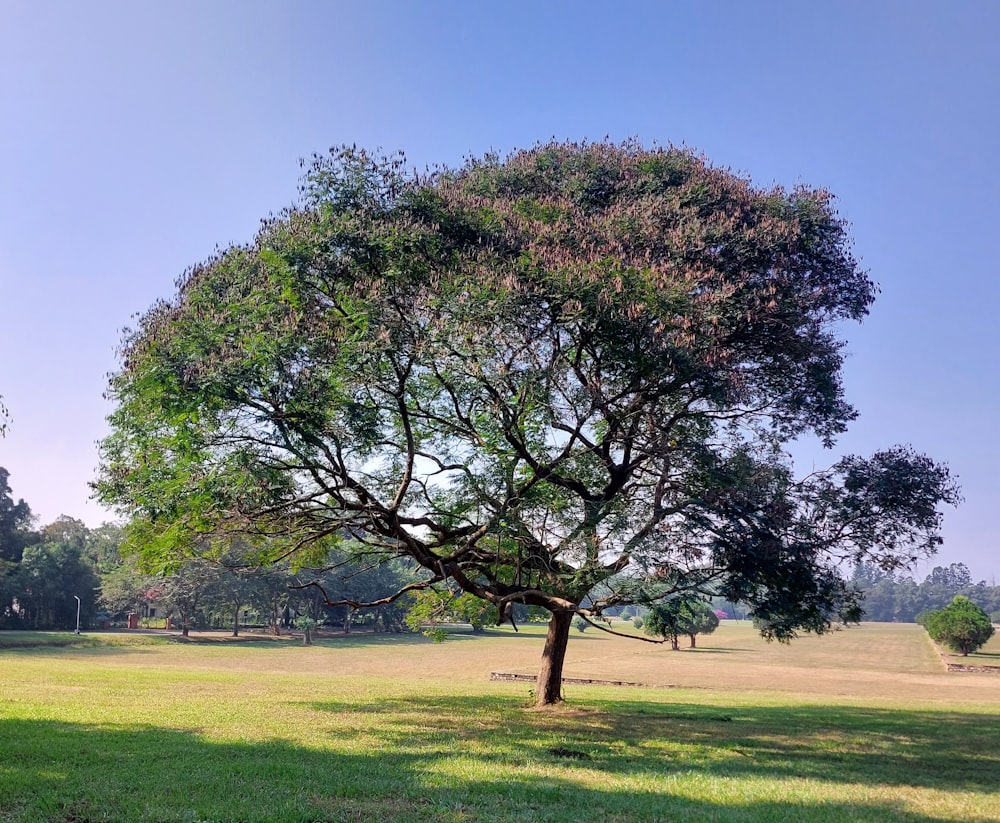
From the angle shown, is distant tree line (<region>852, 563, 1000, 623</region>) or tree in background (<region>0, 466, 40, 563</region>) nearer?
tree in background (<region>0, 466, 40, 563</region>)

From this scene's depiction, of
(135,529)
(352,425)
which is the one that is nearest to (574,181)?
(352,425)

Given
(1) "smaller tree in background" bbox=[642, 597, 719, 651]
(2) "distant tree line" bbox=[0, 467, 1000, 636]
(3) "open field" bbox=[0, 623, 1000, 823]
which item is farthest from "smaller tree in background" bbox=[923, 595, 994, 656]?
(1) "smaller tree in background" bbox=[642, 597, 719, 651]

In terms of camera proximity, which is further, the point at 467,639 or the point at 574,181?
the point at 467,639

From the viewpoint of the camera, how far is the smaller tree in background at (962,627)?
60125 millimetres

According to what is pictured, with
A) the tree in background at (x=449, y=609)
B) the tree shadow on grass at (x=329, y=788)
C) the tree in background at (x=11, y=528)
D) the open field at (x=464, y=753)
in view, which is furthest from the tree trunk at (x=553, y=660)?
the tree in background at (x=11, y=528)

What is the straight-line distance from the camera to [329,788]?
31.7ft

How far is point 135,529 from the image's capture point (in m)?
17.2

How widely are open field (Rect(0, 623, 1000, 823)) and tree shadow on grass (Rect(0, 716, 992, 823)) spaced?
1.6 inches

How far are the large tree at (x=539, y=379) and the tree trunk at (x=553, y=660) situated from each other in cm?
313

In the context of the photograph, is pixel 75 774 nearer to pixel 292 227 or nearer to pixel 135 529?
pixel 135 529

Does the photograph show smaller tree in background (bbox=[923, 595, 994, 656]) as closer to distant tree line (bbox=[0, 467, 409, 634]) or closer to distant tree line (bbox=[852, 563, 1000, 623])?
distant tree line (bbox=[0, 467, 409, 634])

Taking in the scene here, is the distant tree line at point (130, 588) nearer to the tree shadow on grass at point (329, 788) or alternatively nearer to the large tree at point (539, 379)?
the large tree at point (539, 379)

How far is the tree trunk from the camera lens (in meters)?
→ 20.8

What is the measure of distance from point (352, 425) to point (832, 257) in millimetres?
10624
